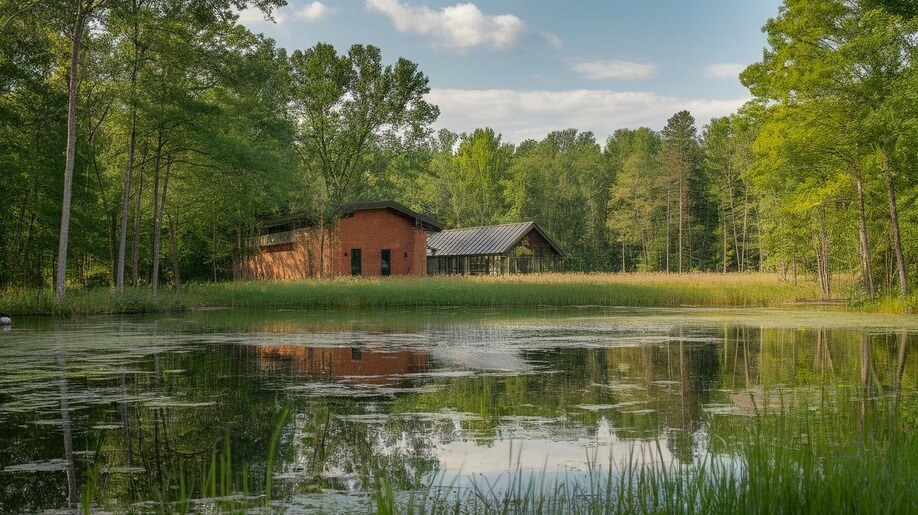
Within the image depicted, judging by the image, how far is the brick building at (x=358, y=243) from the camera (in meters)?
46.6

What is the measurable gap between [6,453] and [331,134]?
4263cm

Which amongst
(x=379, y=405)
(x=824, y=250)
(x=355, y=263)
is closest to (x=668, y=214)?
(x=355, y=263)

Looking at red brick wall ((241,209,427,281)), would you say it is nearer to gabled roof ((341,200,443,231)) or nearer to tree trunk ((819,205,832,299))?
gabled roof ((341,200,443,231))

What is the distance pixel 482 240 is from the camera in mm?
60281

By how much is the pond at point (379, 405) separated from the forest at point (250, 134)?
9.54 m

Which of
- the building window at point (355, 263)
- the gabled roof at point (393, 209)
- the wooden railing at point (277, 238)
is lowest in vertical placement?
the building window at point (355, 263)

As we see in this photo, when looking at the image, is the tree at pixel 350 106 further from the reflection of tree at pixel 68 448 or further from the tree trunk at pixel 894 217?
the reflection of tree at pixel 68 448

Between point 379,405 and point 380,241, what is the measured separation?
3941cm

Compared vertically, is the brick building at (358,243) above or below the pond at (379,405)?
above

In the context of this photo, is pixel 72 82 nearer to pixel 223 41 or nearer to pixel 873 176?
pixel 223 41

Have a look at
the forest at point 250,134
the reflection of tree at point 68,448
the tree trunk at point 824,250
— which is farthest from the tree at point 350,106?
the reflection of tree at point 68,448

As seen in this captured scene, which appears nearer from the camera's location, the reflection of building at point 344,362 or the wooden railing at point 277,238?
the reflection of building at point 344,362

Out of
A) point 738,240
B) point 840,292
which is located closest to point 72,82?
point 840,292

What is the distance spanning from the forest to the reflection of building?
13331 millimetres
